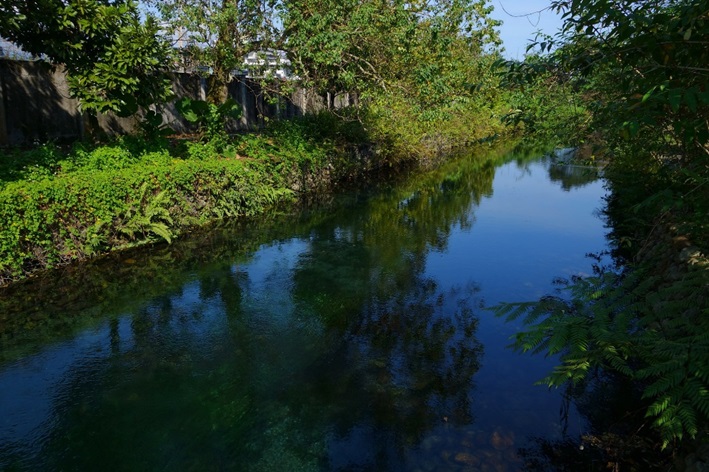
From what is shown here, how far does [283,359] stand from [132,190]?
591 cm

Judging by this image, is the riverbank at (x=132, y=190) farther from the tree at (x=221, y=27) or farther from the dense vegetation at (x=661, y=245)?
the dense vegetation at (x=661, y=245)

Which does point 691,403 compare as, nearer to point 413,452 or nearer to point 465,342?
point 413,452

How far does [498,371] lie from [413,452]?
2.15 metres

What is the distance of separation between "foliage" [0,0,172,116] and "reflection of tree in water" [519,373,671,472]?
34.2ft

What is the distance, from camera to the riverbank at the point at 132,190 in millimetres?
8961

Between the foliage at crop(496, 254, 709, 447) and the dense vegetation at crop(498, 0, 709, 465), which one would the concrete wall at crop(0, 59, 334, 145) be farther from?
the foliage at crop(496, 254, 709, 447)

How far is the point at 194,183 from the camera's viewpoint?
41.3ft

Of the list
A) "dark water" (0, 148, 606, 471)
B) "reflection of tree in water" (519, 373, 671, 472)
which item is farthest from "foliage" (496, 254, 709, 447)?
"dark water" (0, 148, 606, 471)

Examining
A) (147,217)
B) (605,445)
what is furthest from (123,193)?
(605,445)

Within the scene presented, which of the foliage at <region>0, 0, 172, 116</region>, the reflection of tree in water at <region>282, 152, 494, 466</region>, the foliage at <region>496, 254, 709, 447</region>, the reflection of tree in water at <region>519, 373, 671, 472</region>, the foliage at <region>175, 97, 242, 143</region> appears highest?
the foliage at <region>0, 0, 172, 116</region>

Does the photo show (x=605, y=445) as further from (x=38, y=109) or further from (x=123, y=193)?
(x=38, y=109)

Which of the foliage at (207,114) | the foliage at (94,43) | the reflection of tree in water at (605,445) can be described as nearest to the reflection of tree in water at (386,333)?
the reflection of tree in water at (605,445)

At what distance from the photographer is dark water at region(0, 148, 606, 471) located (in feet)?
17.4

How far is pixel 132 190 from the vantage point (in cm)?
1073
